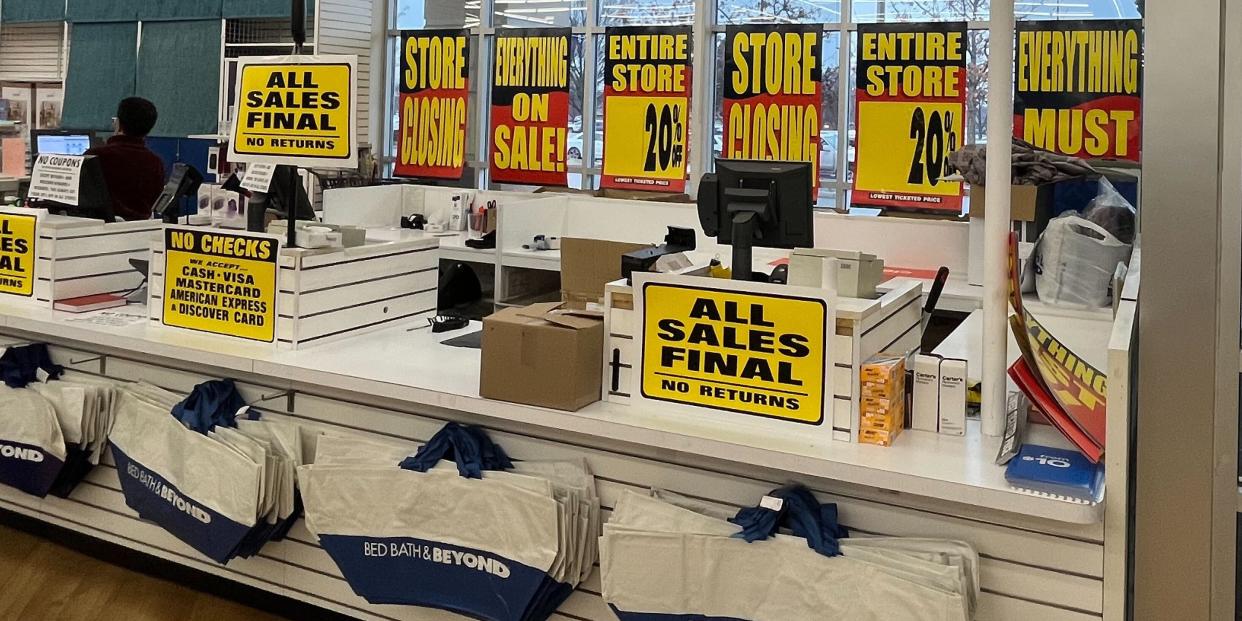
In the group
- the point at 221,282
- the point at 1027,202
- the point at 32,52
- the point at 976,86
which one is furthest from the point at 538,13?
the point at 32,52

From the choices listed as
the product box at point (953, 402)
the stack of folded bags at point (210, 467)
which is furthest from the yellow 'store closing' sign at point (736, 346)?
the stack of folded bags at point (210, 467)

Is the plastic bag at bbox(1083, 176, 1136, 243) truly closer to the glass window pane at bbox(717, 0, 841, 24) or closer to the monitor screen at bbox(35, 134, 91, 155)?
the glass window pane at bbox(717, 0, 841, 24)

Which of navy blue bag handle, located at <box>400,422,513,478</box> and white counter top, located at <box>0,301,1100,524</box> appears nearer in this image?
white counter top, located at <box>0,301,1100,524</box>

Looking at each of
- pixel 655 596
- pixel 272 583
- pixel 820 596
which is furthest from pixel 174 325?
pixel 820 596

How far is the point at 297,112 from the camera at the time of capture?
3.11 metres

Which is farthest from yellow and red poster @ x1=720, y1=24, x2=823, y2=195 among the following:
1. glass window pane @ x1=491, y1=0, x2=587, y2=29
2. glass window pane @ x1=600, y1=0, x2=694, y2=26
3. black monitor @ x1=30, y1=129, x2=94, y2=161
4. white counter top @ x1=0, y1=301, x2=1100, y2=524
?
black monitor @ x1=30, y1=129, x2=94, y2=161

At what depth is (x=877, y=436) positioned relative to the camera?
226cm

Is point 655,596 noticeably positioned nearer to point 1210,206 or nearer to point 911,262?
point 1210,206

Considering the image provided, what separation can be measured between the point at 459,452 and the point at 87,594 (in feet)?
5.02

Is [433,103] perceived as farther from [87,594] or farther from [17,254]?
[87,594]

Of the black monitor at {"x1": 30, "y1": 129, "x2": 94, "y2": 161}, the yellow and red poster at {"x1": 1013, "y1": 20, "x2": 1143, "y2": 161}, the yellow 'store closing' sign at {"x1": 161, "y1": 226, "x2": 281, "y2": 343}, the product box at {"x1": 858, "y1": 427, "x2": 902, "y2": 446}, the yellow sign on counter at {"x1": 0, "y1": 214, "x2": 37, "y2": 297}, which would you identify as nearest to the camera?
the product box at {"x1": 858, "y1": 427, "x2": 902, "y2": 446}

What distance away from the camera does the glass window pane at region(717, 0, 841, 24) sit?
7.01 meters

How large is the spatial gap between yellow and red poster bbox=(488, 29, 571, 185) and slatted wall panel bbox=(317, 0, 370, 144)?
1.20 meters

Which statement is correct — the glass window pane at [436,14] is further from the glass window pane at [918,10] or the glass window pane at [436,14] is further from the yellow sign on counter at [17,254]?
the yellow sign on counter at [17,254]
